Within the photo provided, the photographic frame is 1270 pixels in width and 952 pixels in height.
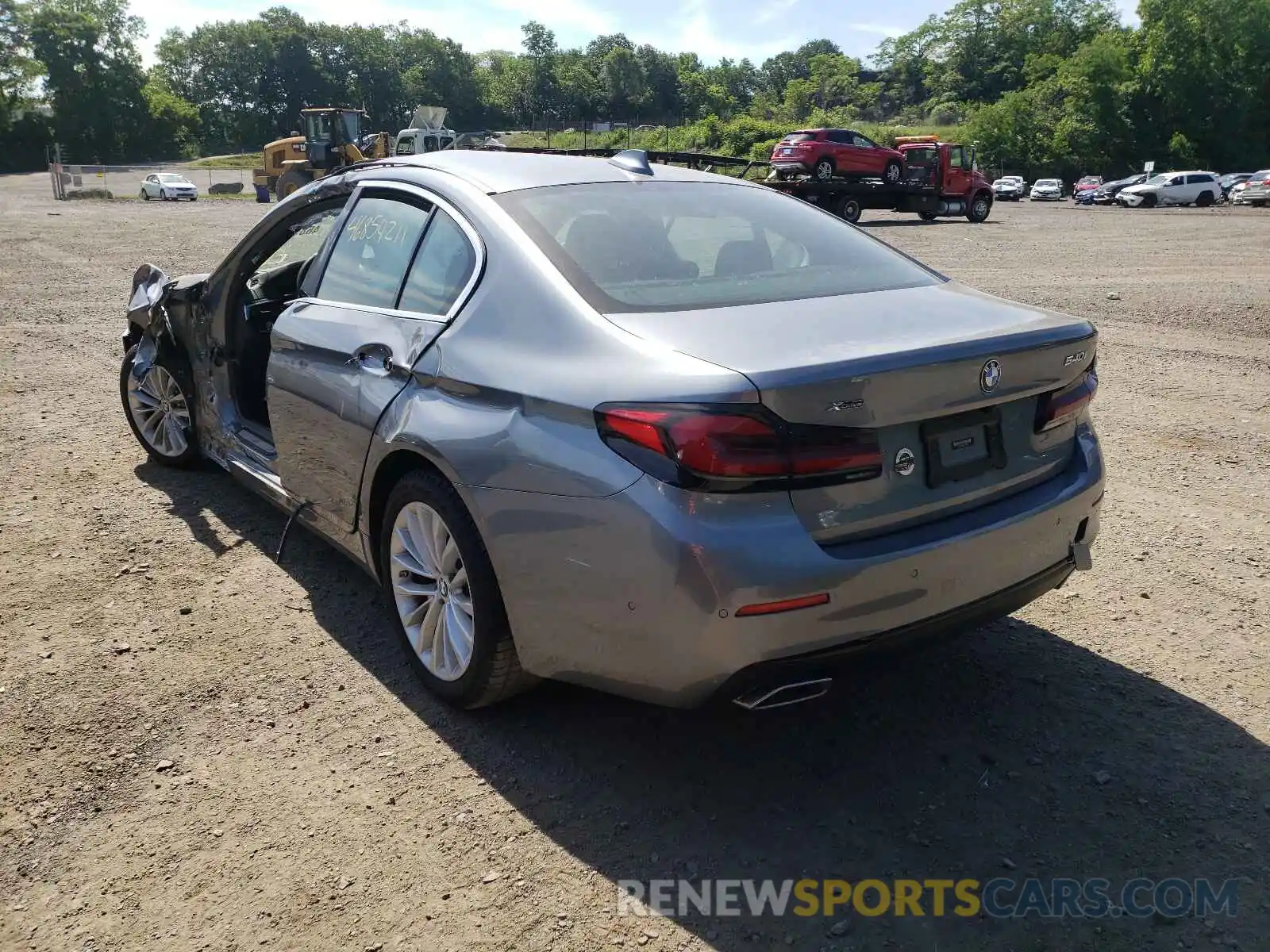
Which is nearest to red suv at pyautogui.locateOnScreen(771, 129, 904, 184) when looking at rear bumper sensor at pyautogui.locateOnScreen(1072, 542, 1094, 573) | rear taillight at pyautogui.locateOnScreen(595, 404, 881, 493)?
rear bumper sensor at pyautogui.locateOnScreen(1072, 542, 1094, 573)

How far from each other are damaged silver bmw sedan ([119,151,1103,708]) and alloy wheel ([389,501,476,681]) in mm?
11

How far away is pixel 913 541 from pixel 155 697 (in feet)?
8.15

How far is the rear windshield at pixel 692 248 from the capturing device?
2.97 m

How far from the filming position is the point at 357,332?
352 cm

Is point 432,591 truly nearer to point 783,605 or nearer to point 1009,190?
point 783,605

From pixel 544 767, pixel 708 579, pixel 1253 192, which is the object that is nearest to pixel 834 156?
pixel 1253 192

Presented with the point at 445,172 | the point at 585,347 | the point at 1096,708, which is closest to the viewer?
the point at 585,347

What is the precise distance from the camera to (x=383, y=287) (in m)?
3.59

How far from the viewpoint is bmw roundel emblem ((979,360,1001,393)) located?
267 centimetres

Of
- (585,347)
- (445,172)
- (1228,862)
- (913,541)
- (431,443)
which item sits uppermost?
(445,172)

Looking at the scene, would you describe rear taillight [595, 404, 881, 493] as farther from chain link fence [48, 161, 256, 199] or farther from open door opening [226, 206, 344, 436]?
chain link fence [48, 161, 256, 199]

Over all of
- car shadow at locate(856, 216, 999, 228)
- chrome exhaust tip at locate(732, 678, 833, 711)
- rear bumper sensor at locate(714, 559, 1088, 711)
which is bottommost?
chrome exhaust tip at locate(732, 678, 833, 711)

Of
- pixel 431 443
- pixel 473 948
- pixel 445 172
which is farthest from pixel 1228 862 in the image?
pixel 445 172

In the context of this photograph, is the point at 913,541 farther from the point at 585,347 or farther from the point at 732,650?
the point at 585,347
